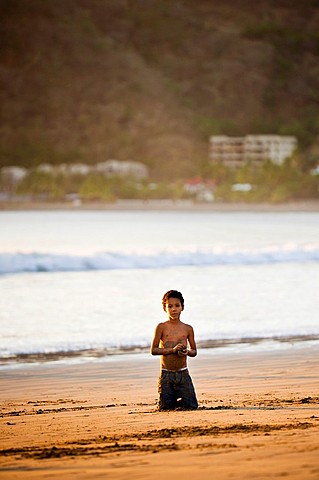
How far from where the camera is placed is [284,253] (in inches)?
1561

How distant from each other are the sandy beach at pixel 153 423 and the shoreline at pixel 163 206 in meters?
124

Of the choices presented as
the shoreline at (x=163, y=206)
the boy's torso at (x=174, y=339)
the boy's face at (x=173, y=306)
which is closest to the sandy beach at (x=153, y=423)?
the boy's torso at (x=174, y=339)

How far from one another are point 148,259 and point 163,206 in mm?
111605

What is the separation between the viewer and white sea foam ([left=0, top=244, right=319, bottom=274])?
3375 cm

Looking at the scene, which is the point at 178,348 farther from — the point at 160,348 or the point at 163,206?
the point at 163,206

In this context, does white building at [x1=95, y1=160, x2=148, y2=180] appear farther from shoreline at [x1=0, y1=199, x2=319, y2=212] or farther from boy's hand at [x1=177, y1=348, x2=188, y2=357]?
boy's hand at [x1=177, y1=348, x2=188, y2=357]

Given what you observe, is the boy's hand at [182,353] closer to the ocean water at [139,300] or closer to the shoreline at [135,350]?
the shoreline at [135,350]

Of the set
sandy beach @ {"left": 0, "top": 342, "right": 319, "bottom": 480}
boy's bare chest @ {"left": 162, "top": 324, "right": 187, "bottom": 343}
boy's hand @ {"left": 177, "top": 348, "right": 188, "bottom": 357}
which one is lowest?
sandy beach @ {"left": 0, "top": 342, "right": 319, "bottom": 480}

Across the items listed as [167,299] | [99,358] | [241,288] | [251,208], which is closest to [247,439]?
[167,299]

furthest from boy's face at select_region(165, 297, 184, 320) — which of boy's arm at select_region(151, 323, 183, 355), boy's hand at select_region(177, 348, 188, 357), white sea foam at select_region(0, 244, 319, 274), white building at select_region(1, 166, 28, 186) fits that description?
white building at select_region(1, 166, 28, 186)

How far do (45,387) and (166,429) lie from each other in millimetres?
3296

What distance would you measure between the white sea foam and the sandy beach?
2193cm

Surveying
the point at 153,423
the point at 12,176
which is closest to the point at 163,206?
the point at 12,176

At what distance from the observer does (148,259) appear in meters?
37.4
